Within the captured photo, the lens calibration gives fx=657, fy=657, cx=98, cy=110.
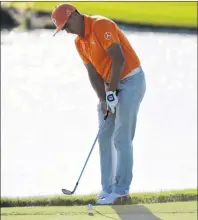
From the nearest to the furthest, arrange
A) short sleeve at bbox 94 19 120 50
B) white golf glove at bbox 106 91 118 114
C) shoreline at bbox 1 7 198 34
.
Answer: short sleeve at bbox 94 19 120 50
white golf glove at bbox 106 91 118 114
shoreline at bbox 1 7 198 34

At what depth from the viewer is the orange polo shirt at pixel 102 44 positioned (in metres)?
4.39

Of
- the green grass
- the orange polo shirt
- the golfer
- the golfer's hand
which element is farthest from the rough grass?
the green grass

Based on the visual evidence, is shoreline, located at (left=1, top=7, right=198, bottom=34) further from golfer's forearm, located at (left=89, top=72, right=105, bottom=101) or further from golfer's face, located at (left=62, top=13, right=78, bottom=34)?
golfer's face, located at (left=62, top=13, right=78, bottom=34)

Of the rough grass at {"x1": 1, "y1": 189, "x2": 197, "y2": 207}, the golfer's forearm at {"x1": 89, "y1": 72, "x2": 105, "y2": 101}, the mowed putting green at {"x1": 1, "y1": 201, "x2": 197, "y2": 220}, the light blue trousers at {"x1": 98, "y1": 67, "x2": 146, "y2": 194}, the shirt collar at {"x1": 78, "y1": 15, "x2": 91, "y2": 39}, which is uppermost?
the shirt collar at {"x1": 78, "y1": 15, "x2": 91, "y2": 39}

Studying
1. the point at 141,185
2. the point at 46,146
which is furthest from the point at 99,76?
the point at 46,146

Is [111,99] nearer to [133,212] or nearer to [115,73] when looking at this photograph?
[115,73]

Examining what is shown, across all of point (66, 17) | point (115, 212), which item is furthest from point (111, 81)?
point (115, 212)

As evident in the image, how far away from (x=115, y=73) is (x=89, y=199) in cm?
116

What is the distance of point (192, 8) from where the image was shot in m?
23.6

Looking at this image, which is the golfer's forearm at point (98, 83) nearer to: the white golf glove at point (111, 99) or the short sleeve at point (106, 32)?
the white golf glove at point (111, 99)

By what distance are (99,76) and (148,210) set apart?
1.04 metres

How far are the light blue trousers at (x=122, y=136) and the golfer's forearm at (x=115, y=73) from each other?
0.12 metres

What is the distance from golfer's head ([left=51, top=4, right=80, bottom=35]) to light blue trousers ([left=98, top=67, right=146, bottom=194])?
0.54 metres

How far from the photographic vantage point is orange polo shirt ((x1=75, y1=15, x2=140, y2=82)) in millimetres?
4395
